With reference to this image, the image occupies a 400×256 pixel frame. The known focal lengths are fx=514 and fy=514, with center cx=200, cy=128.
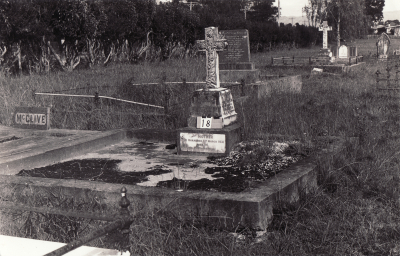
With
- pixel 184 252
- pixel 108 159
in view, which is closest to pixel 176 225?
pixel 184 252

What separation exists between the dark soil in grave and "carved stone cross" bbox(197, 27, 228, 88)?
1.91 meters

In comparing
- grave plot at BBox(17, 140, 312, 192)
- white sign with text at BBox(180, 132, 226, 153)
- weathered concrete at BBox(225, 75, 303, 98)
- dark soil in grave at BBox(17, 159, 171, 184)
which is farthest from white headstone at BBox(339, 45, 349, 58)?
dark soil in grave at BBox(17, 159, 171, 184)

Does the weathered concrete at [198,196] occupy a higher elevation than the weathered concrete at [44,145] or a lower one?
lower

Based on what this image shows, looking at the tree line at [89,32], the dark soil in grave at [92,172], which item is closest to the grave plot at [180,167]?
the dark soil in grave at [92,172]

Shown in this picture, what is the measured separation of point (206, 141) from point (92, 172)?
5.74 feet

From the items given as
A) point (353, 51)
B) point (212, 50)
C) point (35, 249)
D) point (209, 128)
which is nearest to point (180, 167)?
point (209, 128)

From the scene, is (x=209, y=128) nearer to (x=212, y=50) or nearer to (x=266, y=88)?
(x=212, y=50)

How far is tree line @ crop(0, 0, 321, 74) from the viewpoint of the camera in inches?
696

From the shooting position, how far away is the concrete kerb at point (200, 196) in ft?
15.4

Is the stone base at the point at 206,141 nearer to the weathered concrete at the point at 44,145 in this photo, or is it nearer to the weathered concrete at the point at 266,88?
the weathered concrete at the point at 44,145

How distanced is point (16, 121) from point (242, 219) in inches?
231

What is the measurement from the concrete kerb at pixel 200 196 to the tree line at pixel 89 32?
11.4 metres

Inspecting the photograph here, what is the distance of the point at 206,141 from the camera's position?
7.41m

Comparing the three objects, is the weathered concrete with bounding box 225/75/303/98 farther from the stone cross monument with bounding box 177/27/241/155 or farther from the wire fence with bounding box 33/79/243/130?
the stone cross monument with bounding box 177/27/241/155
